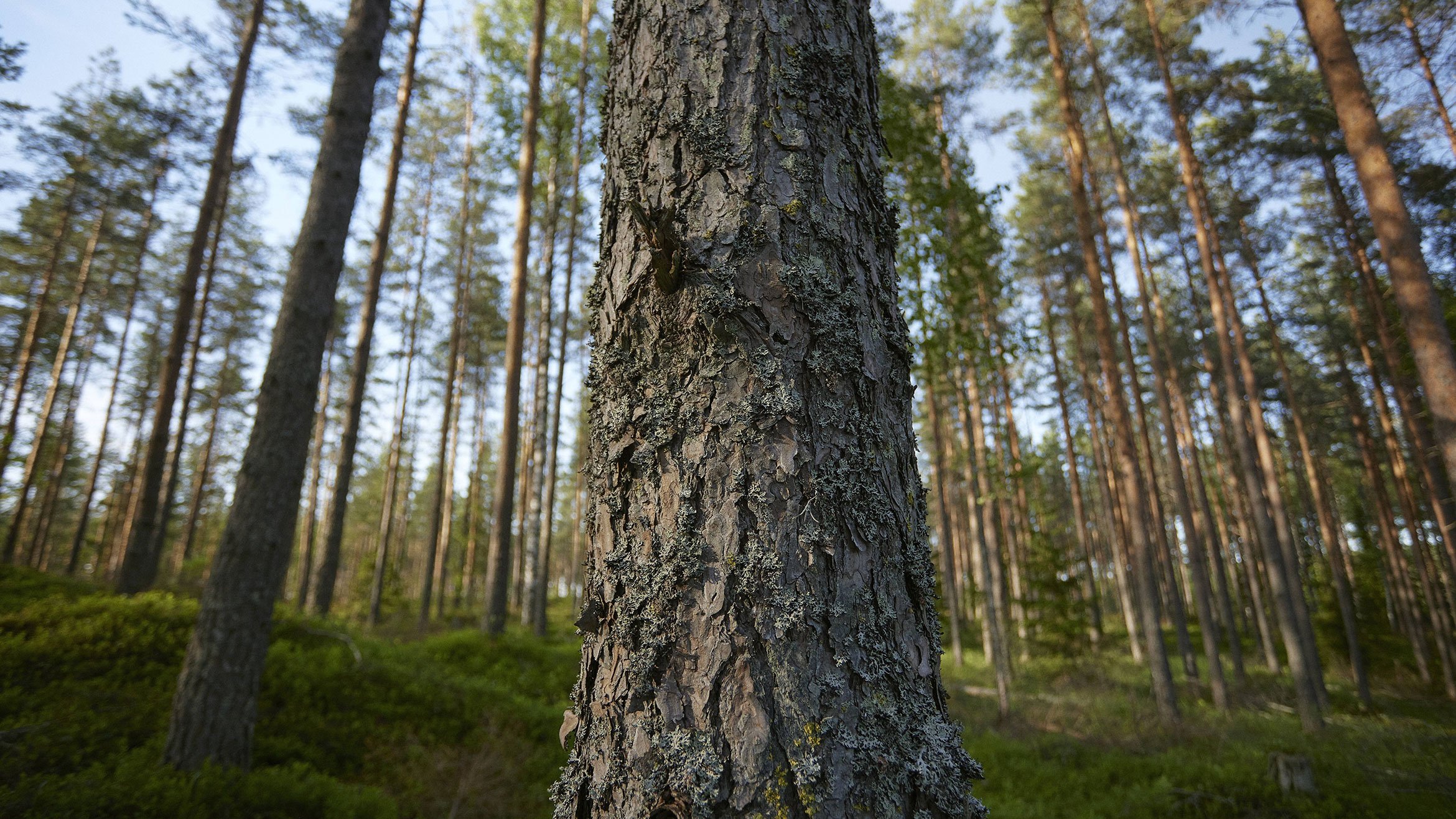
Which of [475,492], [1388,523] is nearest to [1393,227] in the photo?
[1388,523]

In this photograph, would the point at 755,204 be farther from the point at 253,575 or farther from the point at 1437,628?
the point at 1437,628

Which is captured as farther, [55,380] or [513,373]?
[55,380]

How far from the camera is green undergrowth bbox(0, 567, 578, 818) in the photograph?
377 centimetres

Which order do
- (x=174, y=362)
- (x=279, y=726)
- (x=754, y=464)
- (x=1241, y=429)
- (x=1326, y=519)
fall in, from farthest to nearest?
(x=1326, y=519) < (x=1241, y=429) < (x=174, y=362) < (x=279, y=726) < (x=754, y=464)

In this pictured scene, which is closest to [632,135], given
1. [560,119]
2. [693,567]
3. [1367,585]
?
[693,567]

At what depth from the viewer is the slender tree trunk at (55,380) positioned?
14.9 meters

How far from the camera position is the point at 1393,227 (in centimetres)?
658

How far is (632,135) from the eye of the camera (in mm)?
1270

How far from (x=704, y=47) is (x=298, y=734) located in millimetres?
6211

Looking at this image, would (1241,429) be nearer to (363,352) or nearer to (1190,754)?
(1190,754)

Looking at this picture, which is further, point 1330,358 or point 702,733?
point 1330,358

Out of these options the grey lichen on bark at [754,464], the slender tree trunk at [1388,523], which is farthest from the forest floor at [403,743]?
the slender tree trunk at [1388,523]

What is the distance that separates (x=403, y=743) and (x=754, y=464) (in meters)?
6.22

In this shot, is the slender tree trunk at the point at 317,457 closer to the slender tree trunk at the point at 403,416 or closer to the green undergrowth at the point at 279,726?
the slender tree trunk at the point at 403,416
